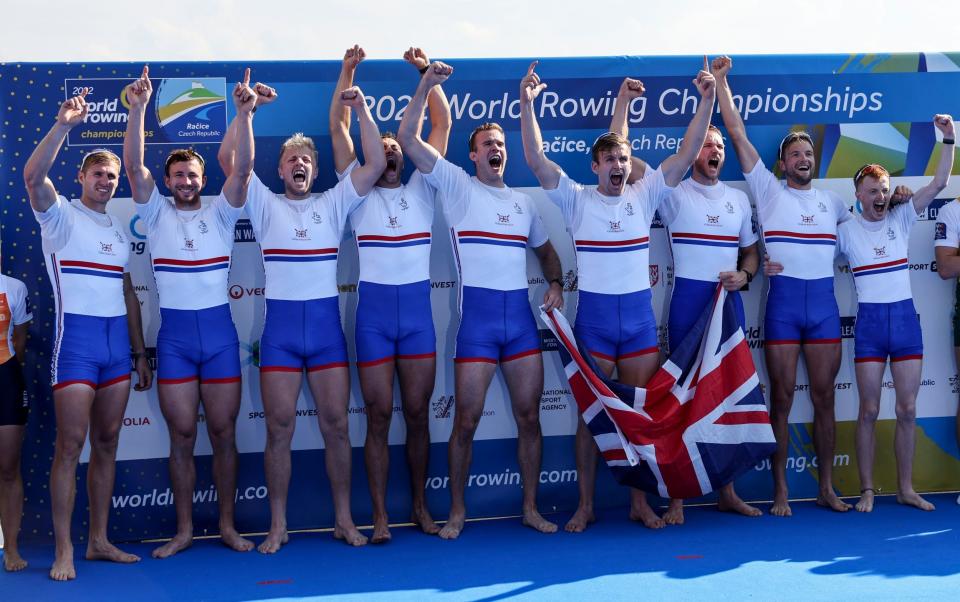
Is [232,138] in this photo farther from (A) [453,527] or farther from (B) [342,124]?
(A) [453,527]

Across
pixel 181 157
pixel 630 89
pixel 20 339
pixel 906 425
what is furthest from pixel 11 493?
pixel 906 425

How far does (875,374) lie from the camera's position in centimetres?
614

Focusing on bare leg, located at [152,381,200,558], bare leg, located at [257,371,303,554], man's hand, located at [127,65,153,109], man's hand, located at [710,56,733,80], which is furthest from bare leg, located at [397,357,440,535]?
man's hand, located at [710,56,733,80]

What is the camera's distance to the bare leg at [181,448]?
5.38 m

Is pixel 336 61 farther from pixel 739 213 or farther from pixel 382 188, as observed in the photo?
pixel 739 213

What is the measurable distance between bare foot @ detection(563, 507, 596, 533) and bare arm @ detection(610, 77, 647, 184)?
2.13 meters

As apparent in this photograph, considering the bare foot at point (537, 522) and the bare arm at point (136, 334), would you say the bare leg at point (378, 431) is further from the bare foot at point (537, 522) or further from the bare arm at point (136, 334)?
the bare arm at point (136, 334)

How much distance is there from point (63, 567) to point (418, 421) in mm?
2123

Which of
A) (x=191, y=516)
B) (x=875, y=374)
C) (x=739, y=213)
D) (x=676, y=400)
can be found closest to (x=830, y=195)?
(x=739, y=213)

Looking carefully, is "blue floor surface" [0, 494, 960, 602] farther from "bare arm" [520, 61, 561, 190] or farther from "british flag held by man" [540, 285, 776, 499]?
"bare arm" [520, 61, 561, 190]

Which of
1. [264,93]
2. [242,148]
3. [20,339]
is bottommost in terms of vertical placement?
[20,339]

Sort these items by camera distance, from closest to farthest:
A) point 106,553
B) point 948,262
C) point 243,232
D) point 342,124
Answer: point 106,553
point 342,124
point 243,232
point 948,262

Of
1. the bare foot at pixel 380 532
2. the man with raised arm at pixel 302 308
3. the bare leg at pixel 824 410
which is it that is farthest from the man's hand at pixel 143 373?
the bare leg at pixel 824 410

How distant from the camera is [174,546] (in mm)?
5445
